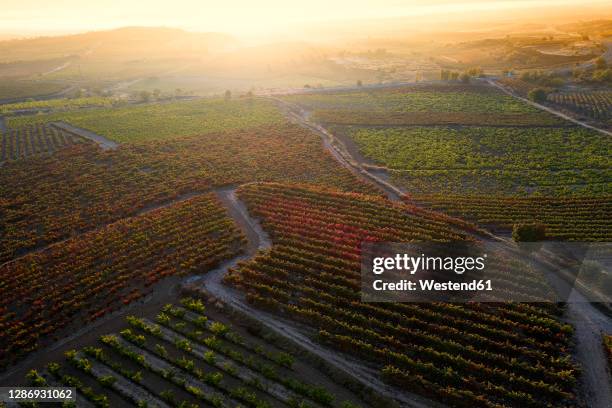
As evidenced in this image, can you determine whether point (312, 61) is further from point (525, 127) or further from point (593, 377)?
point (593, 377)

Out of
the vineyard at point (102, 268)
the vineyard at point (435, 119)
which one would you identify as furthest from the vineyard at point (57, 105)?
A: the vineyard at point (102, 268)

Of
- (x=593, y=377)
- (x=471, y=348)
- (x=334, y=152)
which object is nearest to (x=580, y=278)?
(x=593, y=377)

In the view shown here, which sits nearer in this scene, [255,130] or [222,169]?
[222,169]

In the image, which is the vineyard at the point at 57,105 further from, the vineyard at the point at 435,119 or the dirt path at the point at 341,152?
the vineyard at the point at 435,119

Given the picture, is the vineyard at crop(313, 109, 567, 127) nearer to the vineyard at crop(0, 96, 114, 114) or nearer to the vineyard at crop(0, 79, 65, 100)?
the vineyard at crop(0, 96, 114, 114)

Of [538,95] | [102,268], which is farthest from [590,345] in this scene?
[538,95]

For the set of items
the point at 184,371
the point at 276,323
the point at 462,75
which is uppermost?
the point at 462,75

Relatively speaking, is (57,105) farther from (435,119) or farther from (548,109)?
(548,109)
